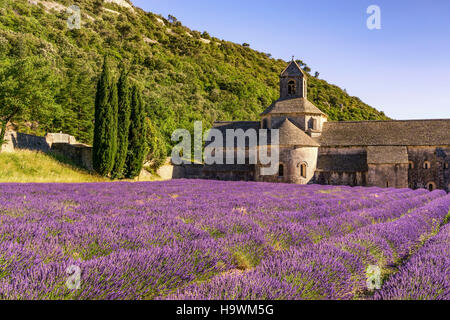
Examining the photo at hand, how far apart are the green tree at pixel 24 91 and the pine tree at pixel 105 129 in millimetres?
3397

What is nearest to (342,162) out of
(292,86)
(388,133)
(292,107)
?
(388,133)

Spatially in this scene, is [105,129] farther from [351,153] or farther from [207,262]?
[351,153]

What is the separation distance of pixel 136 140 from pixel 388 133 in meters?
26.3

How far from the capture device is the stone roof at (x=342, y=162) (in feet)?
94.8

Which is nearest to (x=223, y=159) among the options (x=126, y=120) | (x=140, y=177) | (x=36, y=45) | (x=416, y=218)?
(x=140, y=177)

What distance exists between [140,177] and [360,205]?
20.5 m

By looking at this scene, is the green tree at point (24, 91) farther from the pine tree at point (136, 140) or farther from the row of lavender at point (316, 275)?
the row of lavender at point (316, 275)

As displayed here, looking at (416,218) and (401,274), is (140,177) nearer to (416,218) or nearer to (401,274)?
(416,218)

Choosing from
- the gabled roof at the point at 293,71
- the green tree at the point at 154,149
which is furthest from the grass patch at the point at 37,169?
the gabled roof at the point at 293,71

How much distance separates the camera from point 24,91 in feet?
62.9

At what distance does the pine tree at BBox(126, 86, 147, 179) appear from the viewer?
24.0 m

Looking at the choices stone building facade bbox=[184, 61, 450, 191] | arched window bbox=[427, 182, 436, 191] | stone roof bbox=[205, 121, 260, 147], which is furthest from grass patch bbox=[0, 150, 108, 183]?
arched window bbox=[427, 182, 436, 191]

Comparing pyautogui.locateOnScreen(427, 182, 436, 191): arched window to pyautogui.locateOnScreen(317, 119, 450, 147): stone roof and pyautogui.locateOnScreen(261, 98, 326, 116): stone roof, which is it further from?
pyautogui.locateOnScreen(261, 98, 326, 116): stone roof
